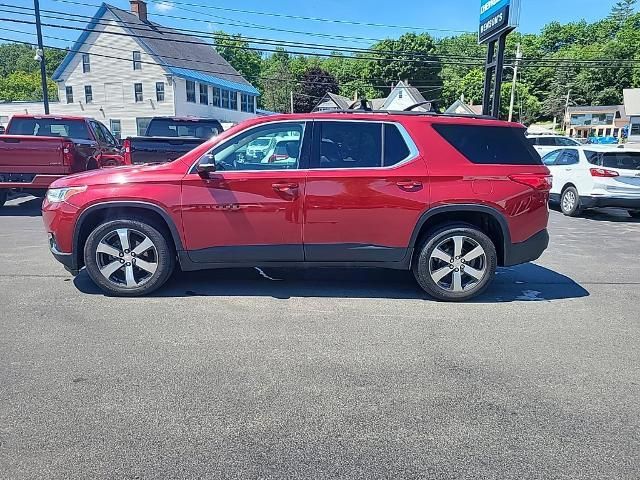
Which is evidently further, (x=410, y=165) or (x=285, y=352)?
(x=410, y=165)

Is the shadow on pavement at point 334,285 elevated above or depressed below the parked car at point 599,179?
below

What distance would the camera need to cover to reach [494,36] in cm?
1049

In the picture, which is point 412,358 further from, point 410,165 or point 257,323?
point 410,165

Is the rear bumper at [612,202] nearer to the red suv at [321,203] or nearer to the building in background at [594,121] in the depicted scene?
the red suv at [321,203]

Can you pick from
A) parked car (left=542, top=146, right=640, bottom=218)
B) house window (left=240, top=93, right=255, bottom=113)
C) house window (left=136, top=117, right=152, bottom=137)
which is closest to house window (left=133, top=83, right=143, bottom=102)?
house window (left=136, top=117, right=152, bottom=137)

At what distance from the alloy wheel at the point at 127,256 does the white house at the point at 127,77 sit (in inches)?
1333

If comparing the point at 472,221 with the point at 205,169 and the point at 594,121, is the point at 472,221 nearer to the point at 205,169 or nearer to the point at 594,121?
the point at 205,169

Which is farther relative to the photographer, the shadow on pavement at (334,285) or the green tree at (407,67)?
the green tree at (407,67)

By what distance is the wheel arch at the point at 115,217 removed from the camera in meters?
4.62

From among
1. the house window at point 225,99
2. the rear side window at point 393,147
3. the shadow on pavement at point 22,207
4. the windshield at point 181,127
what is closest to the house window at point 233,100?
the house window at point 225,99

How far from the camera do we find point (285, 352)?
369 cm

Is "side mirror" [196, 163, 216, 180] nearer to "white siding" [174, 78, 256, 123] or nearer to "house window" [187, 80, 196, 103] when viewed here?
"white siding" [174, 78, 256, 123]

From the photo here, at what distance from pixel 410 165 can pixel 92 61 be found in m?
39.5

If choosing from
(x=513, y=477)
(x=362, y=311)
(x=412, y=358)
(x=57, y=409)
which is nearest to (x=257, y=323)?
(x=362, y=311)
